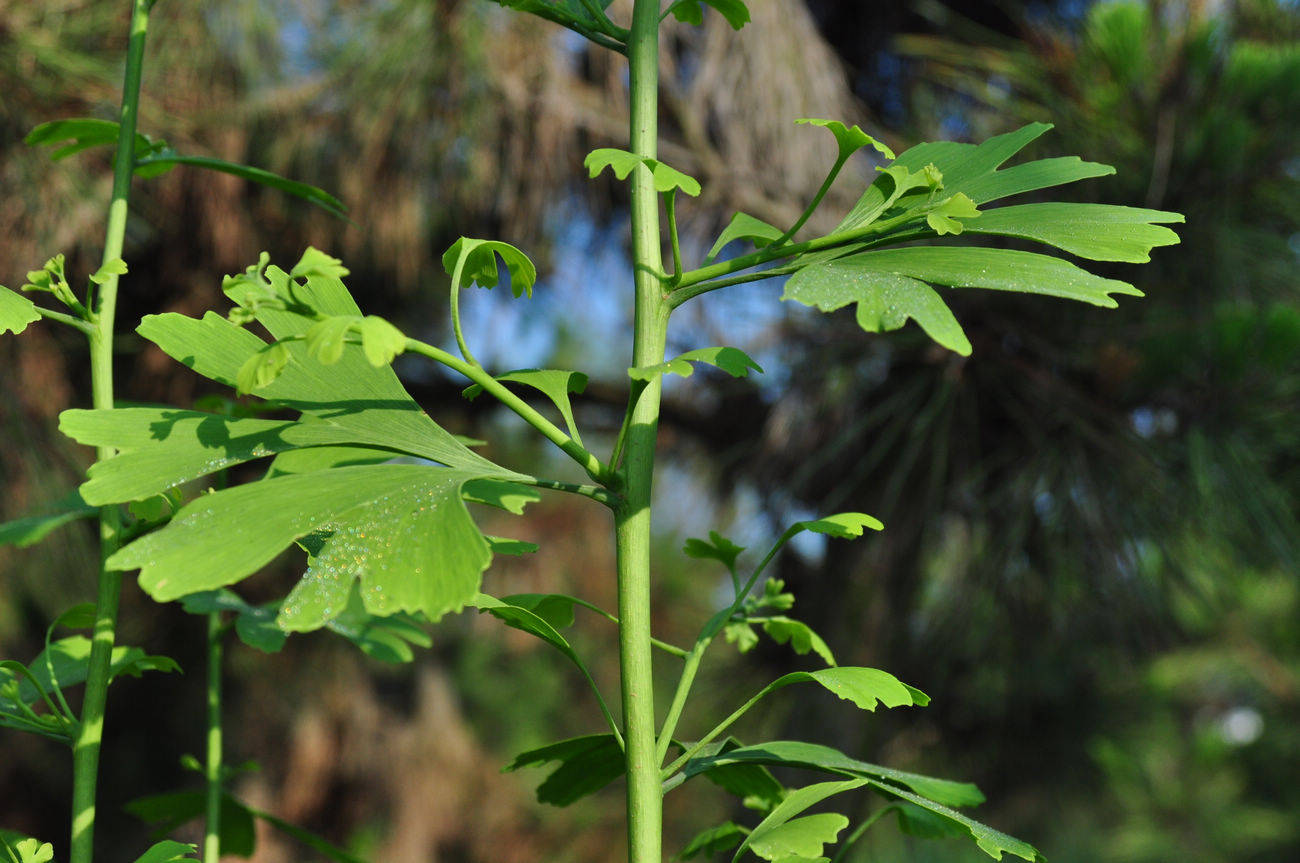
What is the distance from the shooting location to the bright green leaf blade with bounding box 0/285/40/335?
0.88ft

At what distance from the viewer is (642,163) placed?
29cm

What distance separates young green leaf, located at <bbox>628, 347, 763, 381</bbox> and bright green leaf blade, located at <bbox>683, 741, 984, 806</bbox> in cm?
11

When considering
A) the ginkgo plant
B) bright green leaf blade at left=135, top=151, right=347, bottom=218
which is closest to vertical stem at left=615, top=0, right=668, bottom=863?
the ginkgo plant

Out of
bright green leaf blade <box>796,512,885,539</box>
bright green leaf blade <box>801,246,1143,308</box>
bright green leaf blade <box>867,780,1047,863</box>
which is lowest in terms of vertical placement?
bright green leaf blade <box>867,780,1047,863</box>

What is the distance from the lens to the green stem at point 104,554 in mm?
291

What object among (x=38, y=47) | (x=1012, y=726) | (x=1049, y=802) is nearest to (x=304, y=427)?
(x=38, y=47)

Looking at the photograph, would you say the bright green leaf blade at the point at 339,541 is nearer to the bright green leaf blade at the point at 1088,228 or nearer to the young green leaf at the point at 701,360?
the young green leaf at the point at 701,360

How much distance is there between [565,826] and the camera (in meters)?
3.08

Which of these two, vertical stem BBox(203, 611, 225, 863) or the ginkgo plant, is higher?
the ginkgo plant

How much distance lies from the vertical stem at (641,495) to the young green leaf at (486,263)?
Answer: 3 cm

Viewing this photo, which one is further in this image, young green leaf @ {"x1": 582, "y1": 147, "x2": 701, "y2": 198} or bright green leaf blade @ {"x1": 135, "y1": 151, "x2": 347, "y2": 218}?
bright green leaf blade @ {"x1": 135, "y1": 151, "x2": 347, "y2": 218}

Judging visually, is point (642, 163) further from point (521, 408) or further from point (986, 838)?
point (986, 838)

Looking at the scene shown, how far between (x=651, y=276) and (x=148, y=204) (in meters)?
1.33

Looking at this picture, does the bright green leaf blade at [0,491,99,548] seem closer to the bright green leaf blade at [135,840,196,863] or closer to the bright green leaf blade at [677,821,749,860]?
the bright green leaf blade at [135,840,196,863]
